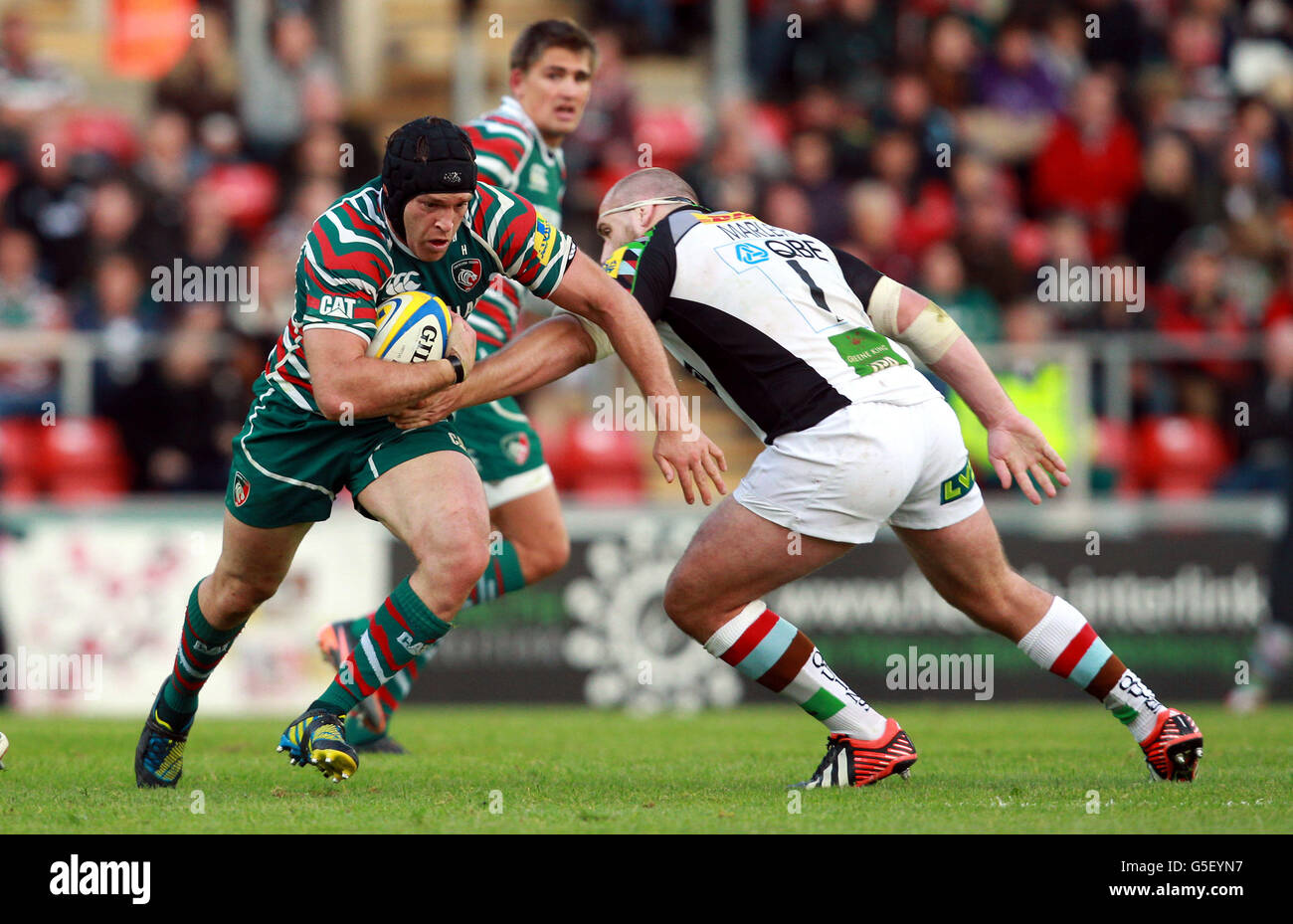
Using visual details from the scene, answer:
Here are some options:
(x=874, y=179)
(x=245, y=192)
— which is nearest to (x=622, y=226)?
(x=874, y=179)

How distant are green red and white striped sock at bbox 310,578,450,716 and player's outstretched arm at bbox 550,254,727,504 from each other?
1.01 m

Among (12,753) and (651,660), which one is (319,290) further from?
(651,660)

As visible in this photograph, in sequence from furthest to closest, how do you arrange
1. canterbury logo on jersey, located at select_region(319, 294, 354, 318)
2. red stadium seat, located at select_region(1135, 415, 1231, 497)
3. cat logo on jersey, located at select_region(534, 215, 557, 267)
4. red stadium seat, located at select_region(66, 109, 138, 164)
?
red stadium seat, located at select_region(66, 109, 138, 164)
red stadium seat, located at select_region(1135, 415, 1231, 497)
cat logo on jersey, located at select_region(534, 215, 557, 267)
canterbury logo on jersey, located at select_region(319, 294, 354, 318)

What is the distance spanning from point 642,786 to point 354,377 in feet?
6.79

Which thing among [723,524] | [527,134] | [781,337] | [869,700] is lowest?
[869,700]

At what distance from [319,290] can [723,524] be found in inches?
67.6

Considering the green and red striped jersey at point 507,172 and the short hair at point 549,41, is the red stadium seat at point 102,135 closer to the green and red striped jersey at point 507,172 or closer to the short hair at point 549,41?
the short hair at point 549,41

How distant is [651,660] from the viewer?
1291cm

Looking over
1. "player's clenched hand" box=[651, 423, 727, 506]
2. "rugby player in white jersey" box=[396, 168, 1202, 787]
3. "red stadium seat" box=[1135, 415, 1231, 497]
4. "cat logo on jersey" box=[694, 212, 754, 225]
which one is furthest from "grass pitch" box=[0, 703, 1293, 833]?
"red stadium seat" box=[1135, 415, 1231, 497]

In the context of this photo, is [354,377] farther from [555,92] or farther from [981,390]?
[555,92]

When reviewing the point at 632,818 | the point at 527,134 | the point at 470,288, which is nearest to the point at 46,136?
the point at 527,134

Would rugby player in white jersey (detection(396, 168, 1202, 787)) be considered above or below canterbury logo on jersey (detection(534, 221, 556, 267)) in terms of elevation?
below

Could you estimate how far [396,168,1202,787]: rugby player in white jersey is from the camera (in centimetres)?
651

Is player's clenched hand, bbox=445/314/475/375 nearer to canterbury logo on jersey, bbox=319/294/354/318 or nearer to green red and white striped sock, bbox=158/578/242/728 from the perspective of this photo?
canterbury logo on jersey, bbox=319/294/354/318
